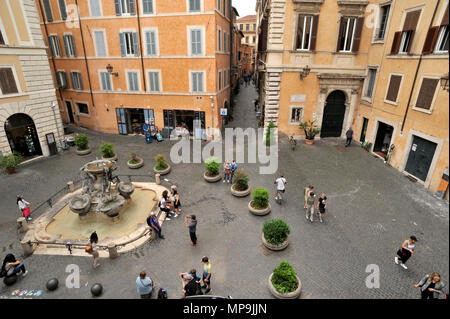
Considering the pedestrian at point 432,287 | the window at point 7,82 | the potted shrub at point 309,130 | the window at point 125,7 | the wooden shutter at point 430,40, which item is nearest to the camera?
the pedestrian at point 432,287

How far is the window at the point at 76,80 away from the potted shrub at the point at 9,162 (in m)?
10.7

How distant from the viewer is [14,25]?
17.5 metres

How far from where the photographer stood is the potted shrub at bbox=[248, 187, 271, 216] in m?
12.6

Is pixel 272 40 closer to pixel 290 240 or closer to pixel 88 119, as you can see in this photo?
pixel 290 240

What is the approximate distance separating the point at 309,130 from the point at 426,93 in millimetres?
8652

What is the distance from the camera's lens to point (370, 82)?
2088 centimetres

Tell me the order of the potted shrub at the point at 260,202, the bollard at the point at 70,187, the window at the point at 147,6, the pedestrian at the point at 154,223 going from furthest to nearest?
the window at the point at 147,6 → the bollard at the point at 70,187 → the potted shrub at the point at 260,202 → the pedestrian at the point at 154,223

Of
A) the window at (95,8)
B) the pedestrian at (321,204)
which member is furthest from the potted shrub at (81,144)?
the pedestrian at (321,204)

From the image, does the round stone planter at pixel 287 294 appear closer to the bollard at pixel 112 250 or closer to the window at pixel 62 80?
the bollard at pixel 112 250

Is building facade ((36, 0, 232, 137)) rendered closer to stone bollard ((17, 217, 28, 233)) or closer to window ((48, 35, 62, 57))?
window ((48, 35, 62, 57))

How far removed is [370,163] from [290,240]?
10857 mm

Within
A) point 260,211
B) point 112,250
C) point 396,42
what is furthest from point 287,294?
point 396,42

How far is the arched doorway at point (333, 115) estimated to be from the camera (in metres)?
22.6

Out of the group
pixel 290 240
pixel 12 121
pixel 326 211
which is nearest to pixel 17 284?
pixel 290 240
